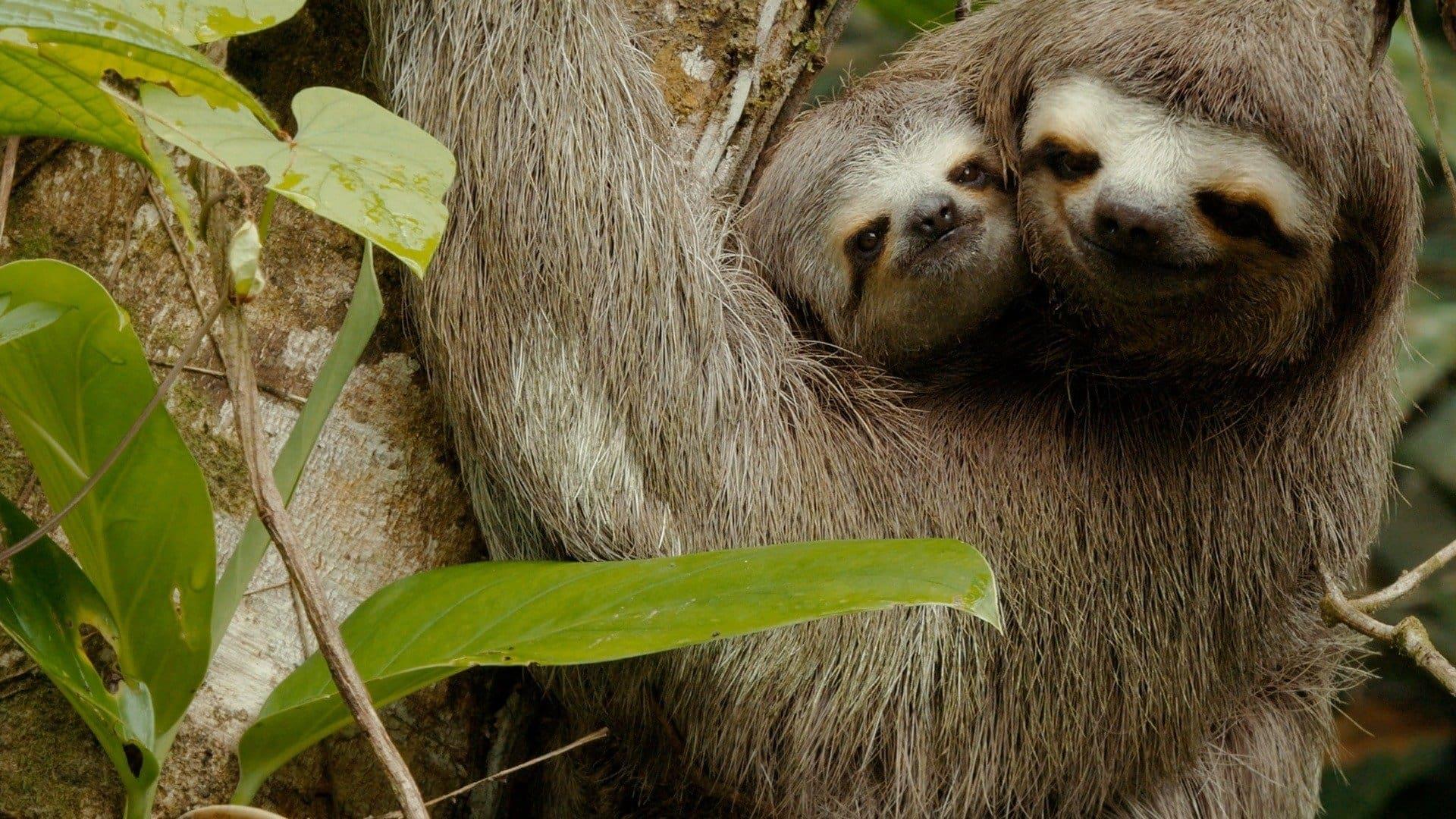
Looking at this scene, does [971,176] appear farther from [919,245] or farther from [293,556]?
[293,556]

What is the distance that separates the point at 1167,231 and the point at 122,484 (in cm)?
270

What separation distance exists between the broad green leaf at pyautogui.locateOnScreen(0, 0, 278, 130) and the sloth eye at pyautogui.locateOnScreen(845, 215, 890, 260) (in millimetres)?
2404

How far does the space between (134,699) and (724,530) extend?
1656mm

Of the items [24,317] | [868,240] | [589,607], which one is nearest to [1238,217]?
[868,240]

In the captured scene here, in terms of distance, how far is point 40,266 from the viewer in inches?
96.6

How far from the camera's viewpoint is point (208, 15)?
8.27 ft

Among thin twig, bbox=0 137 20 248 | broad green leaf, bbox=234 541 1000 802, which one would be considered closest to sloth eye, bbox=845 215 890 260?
broad green leaf, bbox=234 541 1000 802

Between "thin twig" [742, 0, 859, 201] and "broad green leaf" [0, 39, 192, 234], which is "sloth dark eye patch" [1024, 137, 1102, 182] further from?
"broad green leaf" [0, 39, 192, 234]

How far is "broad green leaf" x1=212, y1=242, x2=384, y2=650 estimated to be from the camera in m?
2.87

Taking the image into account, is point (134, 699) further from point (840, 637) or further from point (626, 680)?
A: point (840, 637)

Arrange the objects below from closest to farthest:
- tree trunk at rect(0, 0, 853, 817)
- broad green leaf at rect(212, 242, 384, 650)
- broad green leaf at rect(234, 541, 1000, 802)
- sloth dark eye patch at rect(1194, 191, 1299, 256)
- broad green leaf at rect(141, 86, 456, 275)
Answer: broad green leaf at rect(141, 86, 456, 275) → broad green leaf at rect(234, 541, 1000, 802) → broad green leaf at rect(212, 242, 384, 650) → tree trunk at rect(0, 0, 853, 817) → sloth dark eye patch at rect(1194, 191, 1299, 256)

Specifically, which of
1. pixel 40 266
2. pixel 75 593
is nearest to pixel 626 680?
pixel 75 593

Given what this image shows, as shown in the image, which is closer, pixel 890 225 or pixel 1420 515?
pixel 890 225

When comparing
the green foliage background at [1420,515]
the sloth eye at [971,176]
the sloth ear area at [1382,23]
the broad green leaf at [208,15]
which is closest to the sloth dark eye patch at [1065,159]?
the sloth eye at [971,176]
